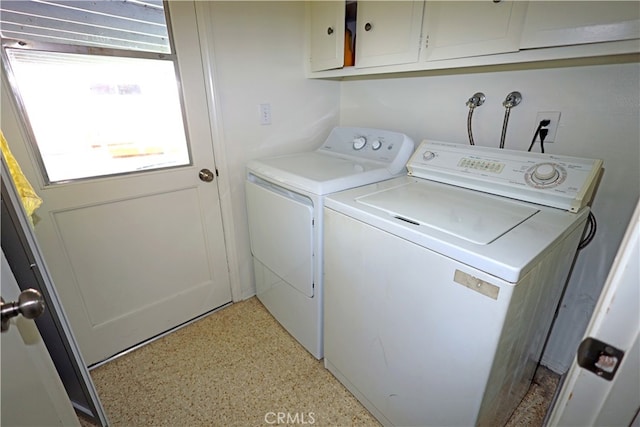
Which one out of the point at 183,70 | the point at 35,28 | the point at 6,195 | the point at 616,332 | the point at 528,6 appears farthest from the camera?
the point at 183,70

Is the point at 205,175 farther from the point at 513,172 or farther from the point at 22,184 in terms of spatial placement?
the point at 513,172

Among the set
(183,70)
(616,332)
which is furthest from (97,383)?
(616,332)

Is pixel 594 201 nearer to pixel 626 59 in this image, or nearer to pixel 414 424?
pixel 626 59

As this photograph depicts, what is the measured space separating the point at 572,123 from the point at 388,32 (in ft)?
2.94

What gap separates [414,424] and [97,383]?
1.57 meters

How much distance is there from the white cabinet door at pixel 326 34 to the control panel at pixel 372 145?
1.33 feet

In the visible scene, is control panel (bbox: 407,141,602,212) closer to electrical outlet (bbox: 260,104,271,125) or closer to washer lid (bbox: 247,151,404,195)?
washer lid (bbox: 247,151,404,195)

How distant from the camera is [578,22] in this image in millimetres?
890

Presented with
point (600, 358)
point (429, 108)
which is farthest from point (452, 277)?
point (429, 108)

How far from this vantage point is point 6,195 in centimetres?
82

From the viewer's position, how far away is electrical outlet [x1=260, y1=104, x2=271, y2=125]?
176 cm

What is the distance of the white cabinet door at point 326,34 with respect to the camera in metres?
1.55

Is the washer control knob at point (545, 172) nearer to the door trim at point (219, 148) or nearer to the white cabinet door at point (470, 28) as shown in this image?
the white cabinet door at point (470, 28)

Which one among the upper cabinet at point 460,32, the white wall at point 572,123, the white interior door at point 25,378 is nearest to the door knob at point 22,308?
the white interior door at point 25,378
